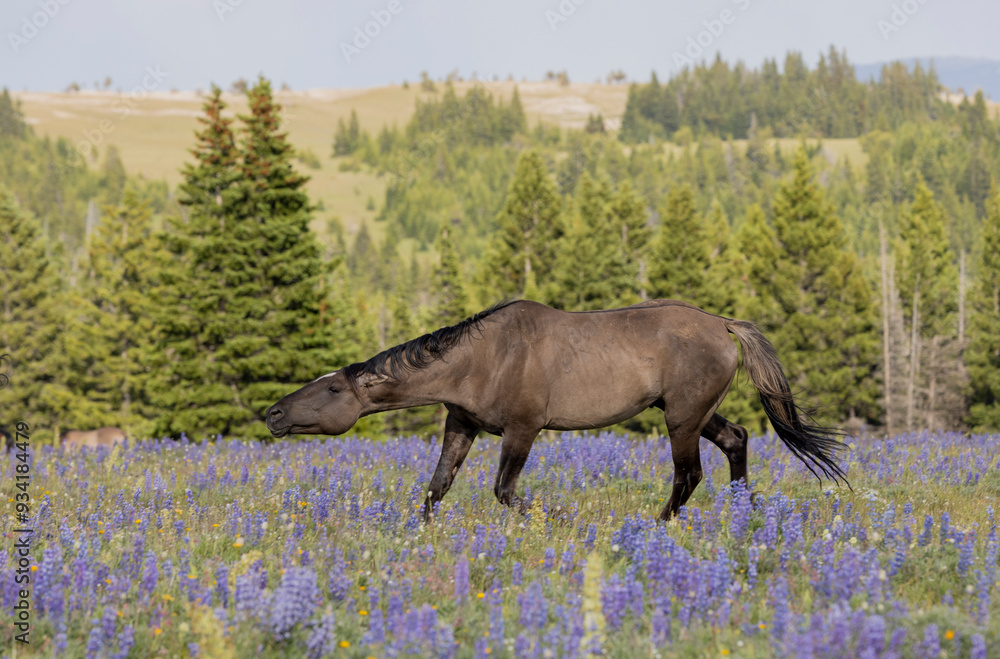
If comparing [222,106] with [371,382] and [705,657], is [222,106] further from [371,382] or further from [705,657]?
[705,657]

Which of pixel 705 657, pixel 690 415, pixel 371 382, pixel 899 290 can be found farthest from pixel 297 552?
pixel 899 290

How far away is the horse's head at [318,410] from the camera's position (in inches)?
256

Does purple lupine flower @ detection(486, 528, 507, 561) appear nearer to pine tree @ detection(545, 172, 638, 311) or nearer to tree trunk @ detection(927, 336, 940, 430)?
pine tree @ detection(545, 172, 638, 311)

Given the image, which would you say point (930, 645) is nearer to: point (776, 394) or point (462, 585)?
point (462, 585)

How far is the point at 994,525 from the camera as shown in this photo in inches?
237

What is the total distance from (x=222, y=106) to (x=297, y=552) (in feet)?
108

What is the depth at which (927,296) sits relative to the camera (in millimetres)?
67062

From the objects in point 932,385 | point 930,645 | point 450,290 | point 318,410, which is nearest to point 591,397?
point 318,410

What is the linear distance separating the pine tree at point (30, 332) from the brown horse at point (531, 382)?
49.0 meters

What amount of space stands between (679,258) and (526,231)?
1529 centimetres

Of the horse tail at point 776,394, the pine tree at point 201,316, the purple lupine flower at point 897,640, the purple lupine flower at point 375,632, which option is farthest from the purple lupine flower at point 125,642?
the pine tree at point 201,316

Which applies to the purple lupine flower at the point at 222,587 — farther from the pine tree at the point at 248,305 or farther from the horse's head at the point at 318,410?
the pine tree at the point at 248,305

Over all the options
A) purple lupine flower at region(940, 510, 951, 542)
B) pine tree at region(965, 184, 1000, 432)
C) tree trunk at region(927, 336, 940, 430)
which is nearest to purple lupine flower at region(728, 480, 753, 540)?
purple lupine flower at region(940, 510, 951, 542)

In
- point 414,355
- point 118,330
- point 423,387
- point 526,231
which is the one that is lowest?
point 118,330
